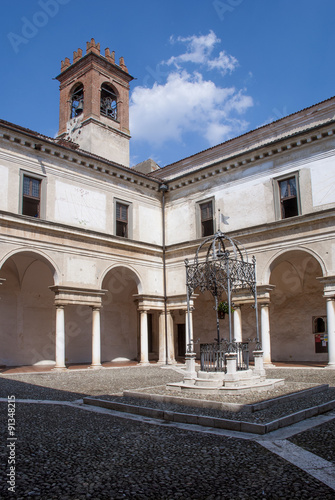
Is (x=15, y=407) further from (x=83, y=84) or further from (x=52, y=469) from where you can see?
(x=83, y=84)

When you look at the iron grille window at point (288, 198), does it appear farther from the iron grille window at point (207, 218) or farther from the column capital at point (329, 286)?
the iron grille window at point (207, 218)

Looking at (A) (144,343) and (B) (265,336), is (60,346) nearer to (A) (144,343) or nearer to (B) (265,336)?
(A) (144,343)

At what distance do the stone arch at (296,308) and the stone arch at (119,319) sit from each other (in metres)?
7.40

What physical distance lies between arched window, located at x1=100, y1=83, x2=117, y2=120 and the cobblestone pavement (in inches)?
948

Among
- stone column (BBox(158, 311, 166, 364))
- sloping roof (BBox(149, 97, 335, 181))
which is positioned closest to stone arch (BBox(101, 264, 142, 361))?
stone column (BBox(158, 311, 166, 364))

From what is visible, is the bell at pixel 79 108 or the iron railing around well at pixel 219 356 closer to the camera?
the iron railing around well at pixel 219 356

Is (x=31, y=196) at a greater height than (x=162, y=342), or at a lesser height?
greater

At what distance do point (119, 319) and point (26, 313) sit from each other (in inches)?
211

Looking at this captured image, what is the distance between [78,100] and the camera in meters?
29.0

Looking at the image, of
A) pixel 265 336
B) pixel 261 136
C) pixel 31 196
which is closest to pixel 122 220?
pixel 31 196

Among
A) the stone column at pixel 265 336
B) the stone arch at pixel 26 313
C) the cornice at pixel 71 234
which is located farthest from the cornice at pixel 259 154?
the stone arch at pixel 26 313

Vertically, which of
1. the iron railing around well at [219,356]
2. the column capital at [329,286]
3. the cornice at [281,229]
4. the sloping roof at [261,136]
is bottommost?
the iron railing around well at [219,356]

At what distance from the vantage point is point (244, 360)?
37.2 feet

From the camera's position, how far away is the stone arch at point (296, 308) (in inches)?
788
